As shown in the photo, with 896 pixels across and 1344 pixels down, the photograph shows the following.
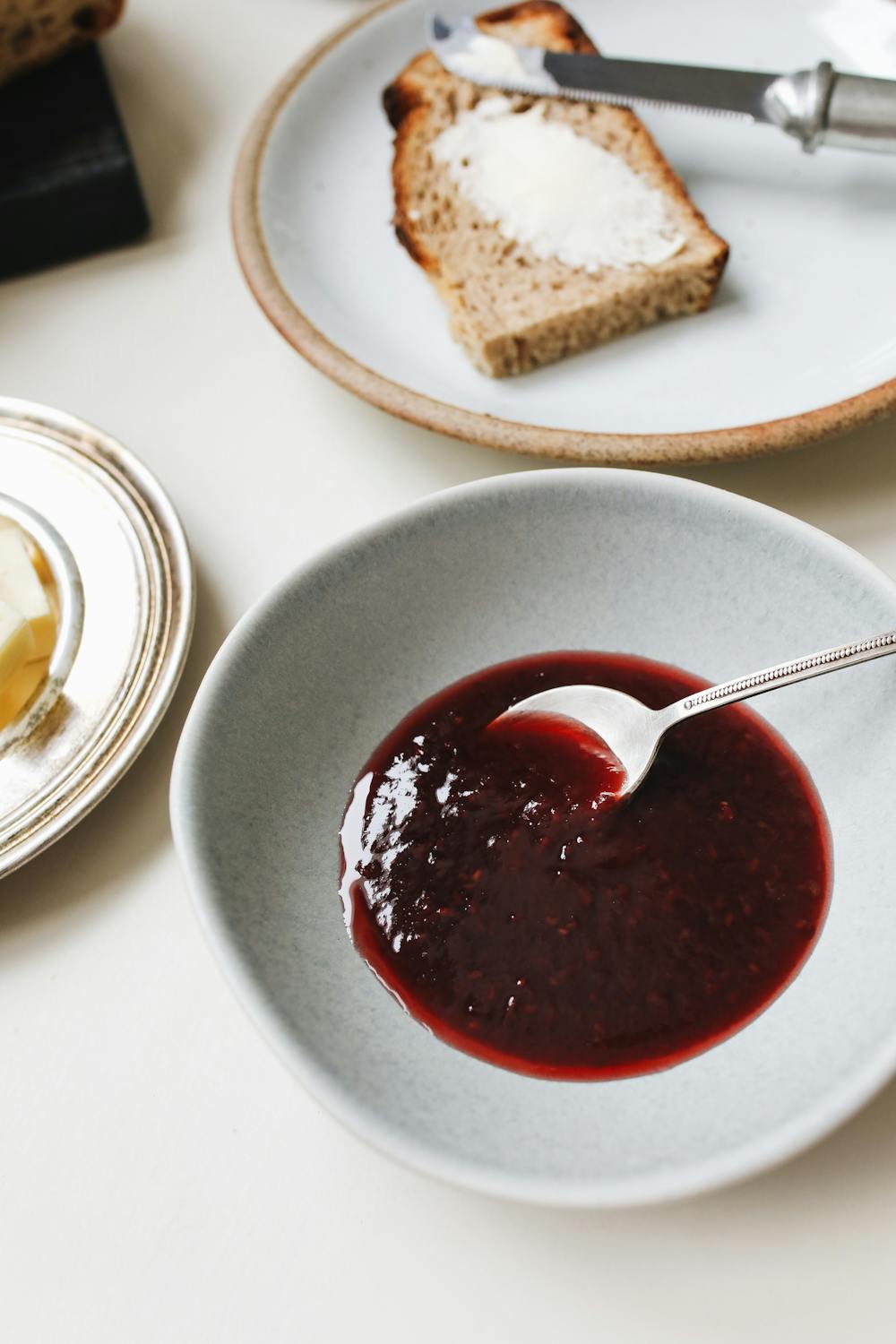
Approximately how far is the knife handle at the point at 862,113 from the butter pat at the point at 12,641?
122 cm

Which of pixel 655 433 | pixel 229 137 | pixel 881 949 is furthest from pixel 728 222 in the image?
pixel 881 949

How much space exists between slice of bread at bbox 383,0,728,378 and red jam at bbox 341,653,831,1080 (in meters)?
0.51

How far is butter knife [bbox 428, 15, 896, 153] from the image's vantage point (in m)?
1.48

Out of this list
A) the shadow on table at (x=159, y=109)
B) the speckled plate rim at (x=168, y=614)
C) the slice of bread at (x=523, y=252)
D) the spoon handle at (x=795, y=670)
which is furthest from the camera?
the shadow on table at (x=159, y=109)

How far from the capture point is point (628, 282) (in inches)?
54.6

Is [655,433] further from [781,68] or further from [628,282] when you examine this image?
[781,68]

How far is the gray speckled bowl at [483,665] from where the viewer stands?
0.81 meters

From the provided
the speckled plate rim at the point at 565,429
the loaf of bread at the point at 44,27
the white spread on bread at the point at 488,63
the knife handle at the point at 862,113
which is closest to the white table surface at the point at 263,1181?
the speckled plate rim at the point at 565,429

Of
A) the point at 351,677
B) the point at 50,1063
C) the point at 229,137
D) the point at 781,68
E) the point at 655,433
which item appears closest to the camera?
the point at 50,1063

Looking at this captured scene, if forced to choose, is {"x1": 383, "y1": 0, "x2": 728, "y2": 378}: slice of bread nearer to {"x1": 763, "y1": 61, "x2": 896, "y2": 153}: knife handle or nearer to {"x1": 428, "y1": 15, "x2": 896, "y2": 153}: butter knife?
{"x1": 428, "y1": 15, "x2": 896, "y2": 153}: butter knife

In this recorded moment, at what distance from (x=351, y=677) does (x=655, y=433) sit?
441 mm

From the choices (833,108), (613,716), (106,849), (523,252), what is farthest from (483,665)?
(833,108)

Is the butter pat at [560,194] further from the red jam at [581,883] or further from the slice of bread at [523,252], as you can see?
the red jam at [581,883]

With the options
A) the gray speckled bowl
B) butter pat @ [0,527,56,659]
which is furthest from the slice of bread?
butter pat @ [0,527,56,659]
